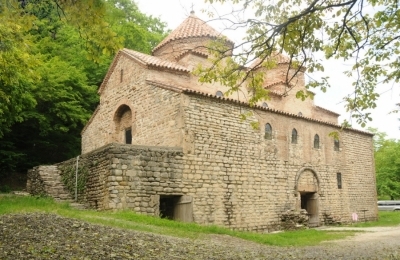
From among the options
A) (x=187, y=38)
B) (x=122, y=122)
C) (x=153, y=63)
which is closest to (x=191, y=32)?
(x=187, y=38)

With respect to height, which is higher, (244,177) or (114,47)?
(114,47)

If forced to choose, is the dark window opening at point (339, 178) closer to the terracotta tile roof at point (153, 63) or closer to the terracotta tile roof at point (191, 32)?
the terracotta tile roof at point (191, 32)

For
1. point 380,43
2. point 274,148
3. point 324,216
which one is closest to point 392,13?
point 380,43

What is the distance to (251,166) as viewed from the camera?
1614 centimetres

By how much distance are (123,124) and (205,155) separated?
229 inches

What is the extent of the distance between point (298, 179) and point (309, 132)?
8.19ft

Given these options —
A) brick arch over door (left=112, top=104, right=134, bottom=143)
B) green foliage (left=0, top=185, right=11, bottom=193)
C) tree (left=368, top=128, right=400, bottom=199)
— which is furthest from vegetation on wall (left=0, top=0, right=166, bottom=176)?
tree (left=368, top=128, right=400, bottom=199)

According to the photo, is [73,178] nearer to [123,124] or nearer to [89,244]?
[123,124]

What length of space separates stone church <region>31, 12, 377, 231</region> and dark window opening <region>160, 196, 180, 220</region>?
4 cm

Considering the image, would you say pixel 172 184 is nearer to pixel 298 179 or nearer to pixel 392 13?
pixel 298 179

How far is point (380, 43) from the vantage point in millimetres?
9125

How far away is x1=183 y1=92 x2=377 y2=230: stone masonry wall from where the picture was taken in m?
14.5

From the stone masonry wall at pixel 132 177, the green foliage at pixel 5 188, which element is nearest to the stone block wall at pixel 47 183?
the stone masonry wall at pixel 132 177

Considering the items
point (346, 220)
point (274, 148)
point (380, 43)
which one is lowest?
point (346, 220)
